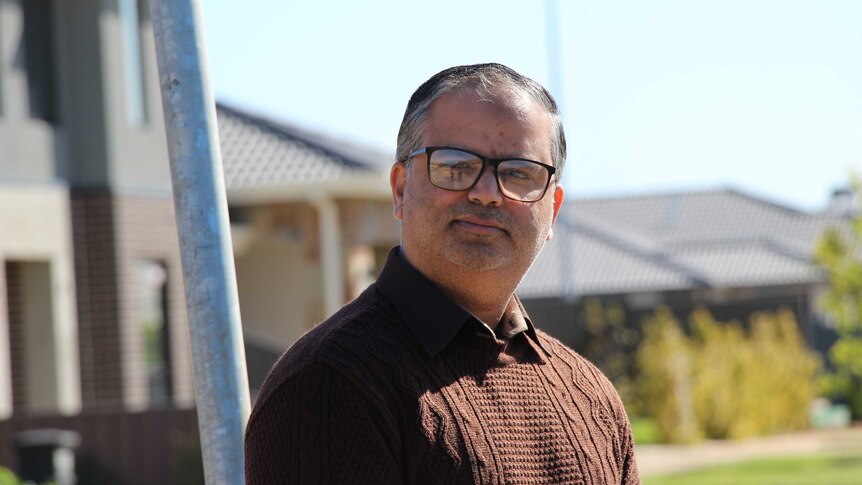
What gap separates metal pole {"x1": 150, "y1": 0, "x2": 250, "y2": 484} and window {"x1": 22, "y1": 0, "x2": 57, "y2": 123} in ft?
36.5

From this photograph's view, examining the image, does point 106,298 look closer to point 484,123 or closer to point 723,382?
point 484,123

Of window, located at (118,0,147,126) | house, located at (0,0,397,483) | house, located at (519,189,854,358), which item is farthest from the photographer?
house, located at (519,189,854,358)

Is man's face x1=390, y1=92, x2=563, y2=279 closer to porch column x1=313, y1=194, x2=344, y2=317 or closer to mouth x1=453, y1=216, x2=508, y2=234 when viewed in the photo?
mouth x1=453, y1=216, x2=508, y2=234

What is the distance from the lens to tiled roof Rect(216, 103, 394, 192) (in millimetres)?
19141

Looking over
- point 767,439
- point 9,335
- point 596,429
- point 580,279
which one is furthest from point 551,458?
point 580,279

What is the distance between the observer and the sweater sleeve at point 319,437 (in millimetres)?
2305

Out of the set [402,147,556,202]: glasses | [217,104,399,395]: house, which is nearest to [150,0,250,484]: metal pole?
[402,147,556,202]: glasses

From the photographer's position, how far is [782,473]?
16047 millimetres

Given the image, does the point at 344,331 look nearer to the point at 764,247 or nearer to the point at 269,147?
the point at 269,147

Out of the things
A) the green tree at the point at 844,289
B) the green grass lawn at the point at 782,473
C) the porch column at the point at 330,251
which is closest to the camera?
the green grass lawn at the point at 782,473

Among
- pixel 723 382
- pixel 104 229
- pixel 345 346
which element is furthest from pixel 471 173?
pixel 723 382

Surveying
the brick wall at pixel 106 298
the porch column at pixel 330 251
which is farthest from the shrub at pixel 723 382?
the brick wall at pixel 106 298

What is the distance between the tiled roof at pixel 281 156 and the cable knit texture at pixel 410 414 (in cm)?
1611

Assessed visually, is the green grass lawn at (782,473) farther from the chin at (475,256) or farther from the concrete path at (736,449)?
the chin at (475,256)
